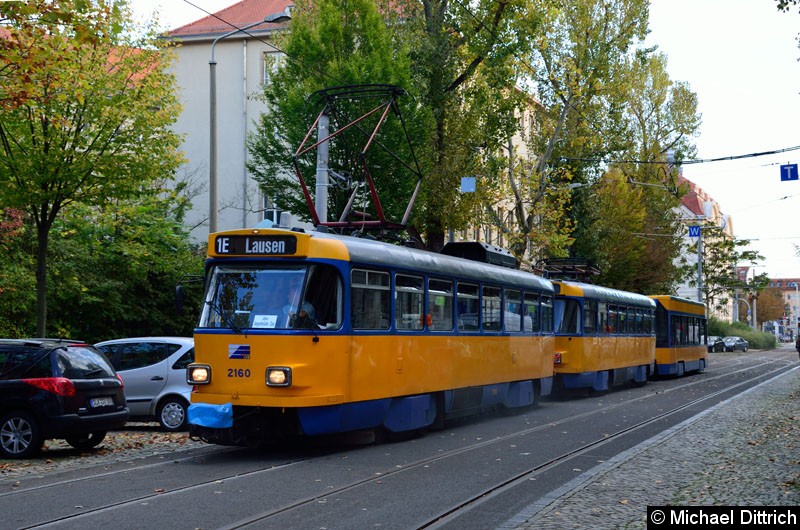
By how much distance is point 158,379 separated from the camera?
700 inches

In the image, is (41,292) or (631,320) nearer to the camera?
(41,292)

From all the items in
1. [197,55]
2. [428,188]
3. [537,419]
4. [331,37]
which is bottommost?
[537,419]

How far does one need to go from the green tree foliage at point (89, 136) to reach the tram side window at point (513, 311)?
24.2ft

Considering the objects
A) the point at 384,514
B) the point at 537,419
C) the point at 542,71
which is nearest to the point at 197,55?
the point at 542,71

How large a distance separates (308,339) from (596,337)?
16.1m

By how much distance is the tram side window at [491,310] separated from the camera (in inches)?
733

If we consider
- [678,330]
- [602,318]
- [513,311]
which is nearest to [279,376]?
[513,311]

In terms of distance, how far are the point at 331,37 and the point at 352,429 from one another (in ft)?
48.6

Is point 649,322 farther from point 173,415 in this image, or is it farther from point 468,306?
point 173,415

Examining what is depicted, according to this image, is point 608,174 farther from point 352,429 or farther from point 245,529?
point 245,529

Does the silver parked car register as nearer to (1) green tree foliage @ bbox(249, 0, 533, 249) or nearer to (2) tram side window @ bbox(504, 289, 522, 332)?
(2) tram side window @ bbox(504, 289, 522, 332)

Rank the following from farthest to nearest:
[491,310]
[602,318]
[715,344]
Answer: [715,344], [602,318], [491,310]

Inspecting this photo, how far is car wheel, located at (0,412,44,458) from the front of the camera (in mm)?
13148

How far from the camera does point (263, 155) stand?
87.7 ft
